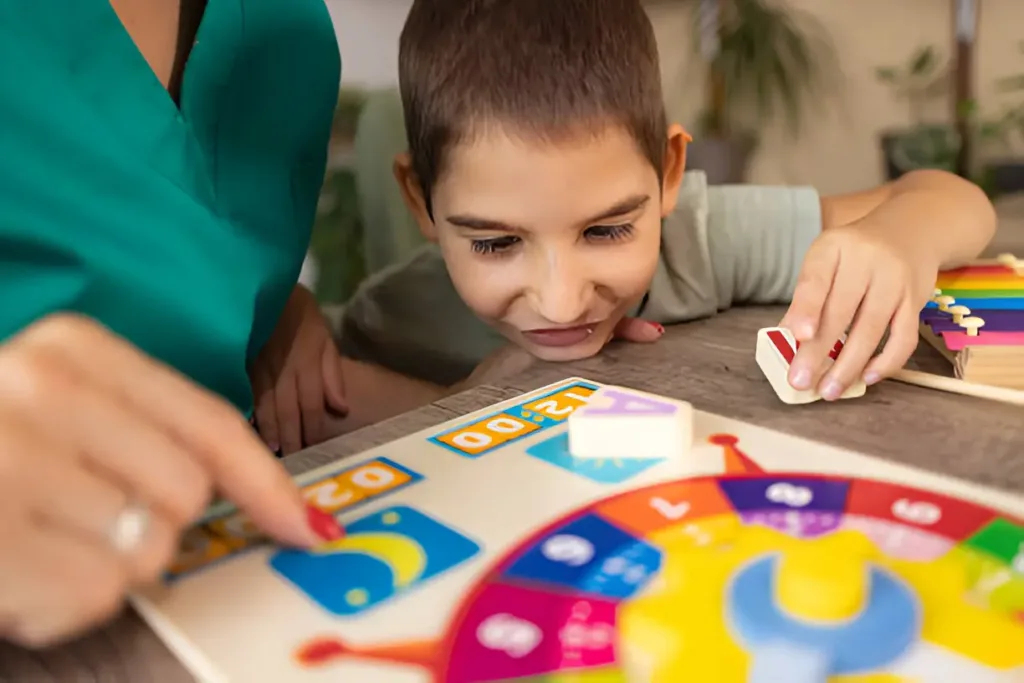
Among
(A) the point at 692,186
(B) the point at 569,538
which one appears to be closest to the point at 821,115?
(A) the point at 692,186

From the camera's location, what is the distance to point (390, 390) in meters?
0.95

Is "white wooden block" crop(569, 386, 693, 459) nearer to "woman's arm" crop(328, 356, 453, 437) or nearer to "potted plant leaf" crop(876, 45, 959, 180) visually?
"woman's arm" crop(328, 356, 453, 437)

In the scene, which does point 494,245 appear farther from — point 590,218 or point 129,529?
point 129,529

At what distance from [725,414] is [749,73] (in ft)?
5.87

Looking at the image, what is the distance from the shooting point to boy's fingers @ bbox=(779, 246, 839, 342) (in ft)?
1.73

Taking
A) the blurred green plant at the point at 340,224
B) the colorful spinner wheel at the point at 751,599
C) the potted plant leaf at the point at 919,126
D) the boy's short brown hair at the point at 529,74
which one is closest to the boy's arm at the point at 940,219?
the boy's short brown hair at the point at 529,74

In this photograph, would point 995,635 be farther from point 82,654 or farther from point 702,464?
point 82,654

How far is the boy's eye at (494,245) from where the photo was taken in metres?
0.68

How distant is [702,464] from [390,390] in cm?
60

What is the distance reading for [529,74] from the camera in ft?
2.27

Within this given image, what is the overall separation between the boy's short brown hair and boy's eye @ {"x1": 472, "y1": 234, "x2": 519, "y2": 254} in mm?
84

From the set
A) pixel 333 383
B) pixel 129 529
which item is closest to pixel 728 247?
pixel 333 383

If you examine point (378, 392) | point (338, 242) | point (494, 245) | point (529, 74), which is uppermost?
point (529, 74)

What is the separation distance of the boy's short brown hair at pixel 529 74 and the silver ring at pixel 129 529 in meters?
0.47
